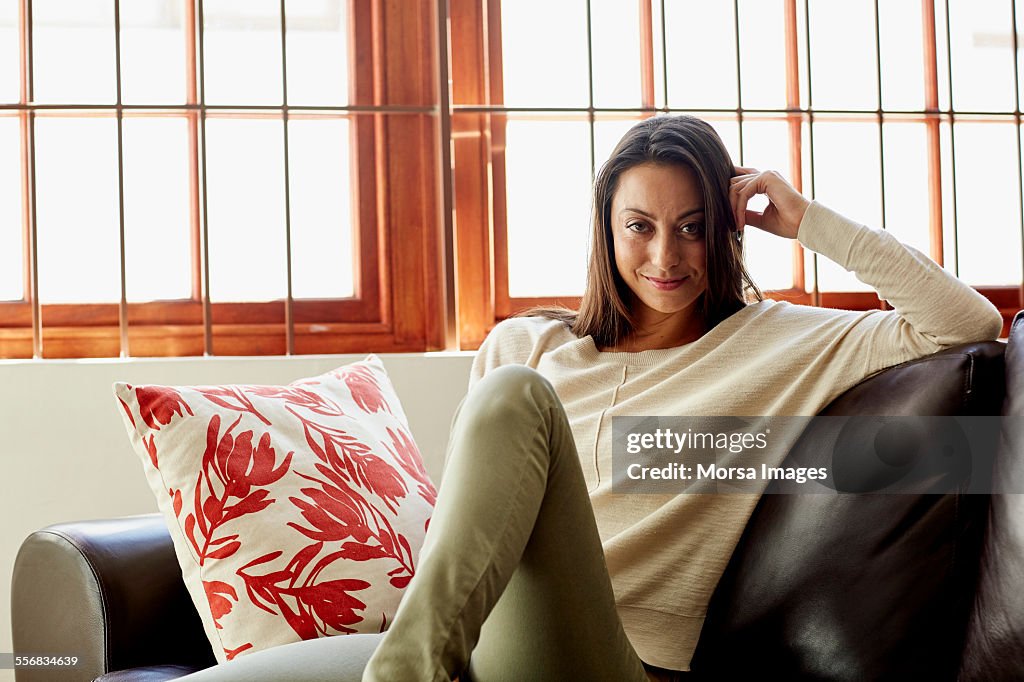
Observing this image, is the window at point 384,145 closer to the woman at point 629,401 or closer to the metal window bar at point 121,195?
the metal window bar at point 121,195

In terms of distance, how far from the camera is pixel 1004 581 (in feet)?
3.59

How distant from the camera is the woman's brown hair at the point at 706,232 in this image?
5.24 feet

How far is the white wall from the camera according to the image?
190 cm

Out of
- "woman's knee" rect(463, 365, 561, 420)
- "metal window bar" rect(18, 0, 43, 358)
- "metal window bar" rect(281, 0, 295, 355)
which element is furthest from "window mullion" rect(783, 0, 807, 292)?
"metal window bar" rect(18, 0, 43, 358)

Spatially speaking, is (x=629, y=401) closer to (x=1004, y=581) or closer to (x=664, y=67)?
(x=1004, y=581)

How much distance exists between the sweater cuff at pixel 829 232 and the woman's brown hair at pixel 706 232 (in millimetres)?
128

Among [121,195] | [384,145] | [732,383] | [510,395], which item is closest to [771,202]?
[732,383]

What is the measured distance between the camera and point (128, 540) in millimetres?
1376

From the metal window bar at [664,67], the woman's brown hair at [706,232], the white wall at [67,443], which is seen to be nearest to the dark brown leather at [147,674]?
the white wall at [67,443]

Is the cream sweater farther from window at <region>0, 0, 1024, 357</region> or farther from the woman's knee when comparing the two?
window at <region>0, 0, 1024, 357</region>

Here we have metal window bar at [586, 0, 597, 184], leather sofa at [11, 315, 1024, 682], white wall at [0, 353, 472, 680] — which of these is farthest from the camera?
metal window bar at [586, 0, 597, 184]

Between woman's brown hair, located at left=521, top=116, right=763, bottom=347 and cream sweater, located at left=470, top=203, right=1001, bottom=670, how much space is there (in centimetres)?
8

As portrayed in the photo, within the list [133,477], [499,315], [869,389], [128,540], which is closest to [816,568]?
[869,389]

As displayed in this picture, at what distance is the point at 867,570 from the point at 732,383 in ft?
1.14
